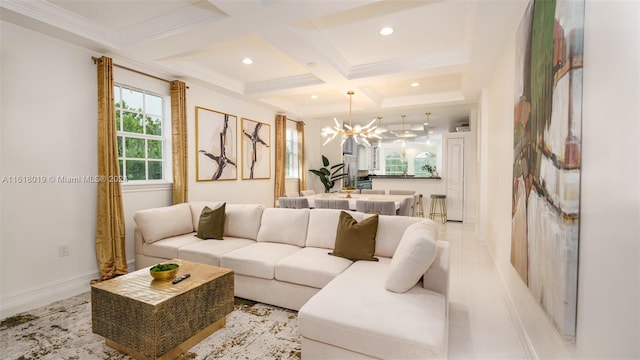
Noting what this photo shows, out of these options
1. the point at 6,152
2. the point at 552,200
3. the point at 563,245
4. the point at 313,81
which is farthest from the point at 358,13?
the point at 6,152

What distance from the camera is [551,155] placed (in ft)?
5.14

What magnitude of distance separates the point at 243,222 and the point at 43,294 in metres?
2.03

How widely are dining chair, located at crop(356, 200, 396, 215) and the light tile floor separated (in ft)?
3.37

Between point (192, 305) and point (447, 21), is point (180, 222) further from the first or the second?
point (447, 21)

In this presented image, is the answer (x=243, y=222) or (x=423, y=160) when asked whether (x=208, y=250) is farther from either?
(x=423, y=160)

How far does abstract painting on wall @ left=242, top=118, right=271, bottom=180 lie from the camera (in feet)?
19.2

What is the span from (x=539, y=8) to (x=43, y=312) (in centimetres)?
450

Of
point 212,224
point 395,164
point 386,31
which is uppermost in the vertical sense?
point 386,31

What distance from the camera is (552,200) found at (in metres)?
1.53

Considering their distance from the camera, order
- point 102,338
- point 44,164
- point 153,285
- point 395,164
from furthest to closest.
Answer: point 395,164, point 44,164, point 102,338, point 153,285

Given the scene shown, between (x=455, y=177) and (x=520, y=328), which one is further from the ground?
(x=455, y=177)

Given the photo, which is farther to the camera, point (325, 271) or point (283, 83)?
point (283, 83)

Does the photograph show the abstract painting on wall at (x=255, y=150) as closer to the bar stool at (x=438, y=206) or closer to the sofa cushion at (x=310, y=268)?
the sofa cushion at (x=310, y=268)

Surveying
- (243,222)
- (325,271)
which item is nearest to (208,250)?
(243,222)
